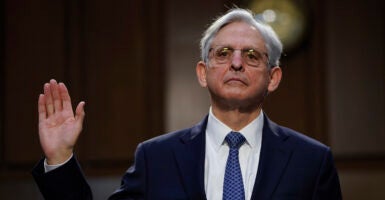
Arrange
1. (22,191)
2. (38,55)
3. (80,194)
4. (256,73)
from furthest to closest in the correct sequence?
(38,55) < (22,191) < (256,73) < (80,194)

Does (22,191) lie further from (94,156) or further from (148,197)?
(148,197)

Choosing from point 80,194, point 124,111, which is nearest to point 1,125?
point 124,111

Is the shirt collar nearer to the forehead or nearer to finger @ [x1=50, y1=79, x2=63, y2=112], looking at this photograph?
the forehead

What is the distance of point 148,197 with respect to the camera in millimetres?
1935

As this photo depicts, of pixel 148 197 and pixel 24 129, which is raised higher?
pixel 148 197

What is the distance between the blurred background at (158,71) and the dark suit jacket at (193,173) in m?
1.62

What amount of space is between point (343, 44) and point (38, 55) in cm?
171

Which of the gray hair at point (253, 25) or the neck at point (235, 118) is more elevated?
the gray hair at point (253, 25)

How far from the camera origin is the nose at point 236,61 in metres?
2.05

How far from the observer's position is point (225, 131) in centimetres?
209

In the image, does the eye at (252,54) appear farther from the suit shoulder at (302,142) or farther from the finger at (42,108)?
the finger at (42,108)

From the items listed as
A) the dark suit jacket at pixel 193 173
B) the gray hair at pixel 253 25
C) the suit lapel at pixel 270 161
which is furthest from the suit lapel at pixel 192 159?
the gray hair at pixel 253 25

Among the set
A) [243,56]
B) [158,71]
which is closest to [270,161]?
[243,56]

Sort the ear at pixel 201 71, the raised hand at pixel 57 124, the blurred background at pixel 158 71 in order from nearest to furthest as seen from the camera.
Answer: the raised hand at pixel 57 124 → the ear at pixel 201 71 → the blurred background at pixel 158 71
